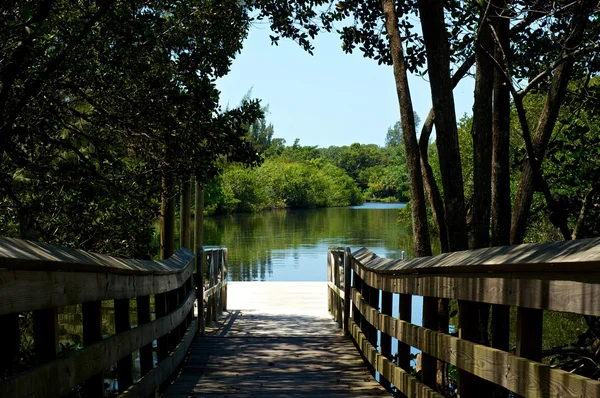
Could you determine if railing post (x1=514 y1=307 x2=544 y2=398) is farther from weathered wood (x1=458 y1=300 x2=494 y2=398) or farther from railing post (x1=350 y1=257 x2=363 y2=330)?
railing post (x1=350 y1=257 x2=363 y2=330)

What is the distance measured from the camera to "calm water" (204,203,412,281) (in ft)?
92.6

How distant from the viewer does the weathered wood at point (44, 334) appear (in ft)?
8.30

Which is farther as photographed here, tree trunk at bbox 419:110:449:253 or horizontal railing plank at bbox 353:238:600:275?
tree trunk at bbox 419:110:449:253

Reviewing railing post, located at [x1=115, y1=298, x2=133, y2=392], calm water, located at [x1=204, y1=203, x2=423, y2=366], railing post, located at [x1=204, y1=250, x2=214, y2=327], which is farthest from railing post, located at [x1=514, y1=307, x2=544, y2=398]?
calm water, located at [x1=204, y1=203, x2=423, y2=366]

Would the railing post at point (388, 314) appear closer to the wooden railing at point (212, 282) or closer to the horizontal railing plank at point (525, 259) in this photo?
the horizontal railing plank at point (525, 259)

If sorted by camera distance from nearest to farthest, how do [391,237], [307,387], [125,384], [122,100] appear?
[125,384]
[307,387]
[122,100]
[391,237]

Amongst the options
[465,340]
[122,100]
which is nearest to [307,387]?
[465,340]

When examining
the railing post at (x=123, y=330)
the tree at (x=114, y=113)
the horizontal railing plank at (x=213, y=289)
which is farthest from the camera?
the horizontal railing plank at (x=213, y=289)

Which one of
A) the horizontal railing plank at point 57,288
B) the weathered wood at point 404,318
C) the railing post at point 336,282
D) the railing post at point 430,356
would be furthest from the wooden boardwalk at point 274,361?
the horizontal railing plank at point 57,288

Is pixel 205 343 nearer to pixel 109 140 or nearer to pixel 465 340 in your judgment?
pixel 109 140

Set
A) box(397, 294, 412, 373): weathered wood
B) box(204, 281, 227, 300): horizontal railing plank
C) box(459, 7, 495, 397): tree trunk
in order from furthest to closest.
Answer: box(204, 281, 227, 300): horizontal railing plank < box(459, 7, 495, 397): tree trunk < box(397, 294, 412, 373): weathered wood

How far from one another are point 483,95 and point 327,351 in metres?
2.82

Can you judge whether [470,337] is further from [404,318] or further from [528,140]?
[528,140]

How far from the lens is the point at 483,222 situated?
20.0ft
